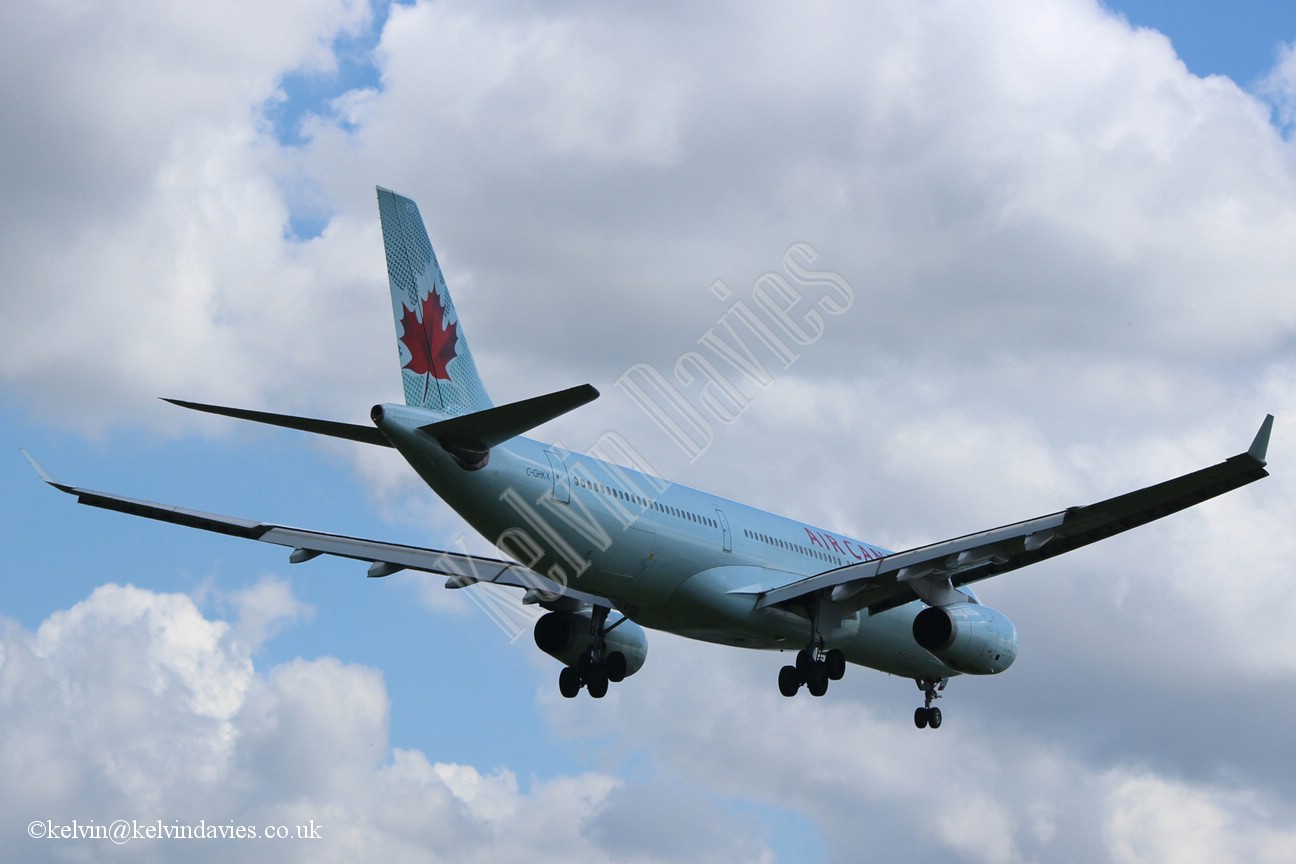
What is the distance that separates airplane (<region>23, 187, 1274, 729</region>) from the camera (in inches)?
1019

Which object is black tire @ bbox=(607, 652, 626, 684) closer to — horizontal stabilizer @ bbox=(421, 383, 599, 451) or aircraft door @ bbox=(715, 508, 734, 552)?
aircraft door @ bbox=(715, 508, 734, 552)

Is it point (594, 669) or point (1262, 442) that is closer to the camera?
point (1262, 442)

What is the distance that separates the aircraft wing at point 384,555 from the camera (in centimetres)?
2886

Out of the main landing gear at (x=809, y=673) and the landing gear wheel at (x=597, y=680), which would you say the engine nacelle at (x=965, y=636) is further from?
the landing gear wheel at (x=597, y=680)

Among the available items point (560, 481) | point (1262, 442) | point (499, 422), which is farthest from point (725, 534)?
point (1262, 442)

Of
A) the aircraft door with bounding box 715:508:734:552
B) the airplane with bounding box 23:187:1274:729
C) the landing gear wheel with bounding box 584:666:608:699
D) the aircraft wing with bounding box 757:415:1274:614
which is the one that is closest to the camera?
the aircraft wing with bounding box 757:415:1274:614

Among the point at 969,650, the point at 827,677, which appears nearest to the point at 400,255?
the point at 827,677

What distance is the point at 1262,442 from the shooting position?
22266 mm

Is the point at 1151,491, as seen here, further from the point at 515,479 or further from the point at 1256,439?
the point at 515,479

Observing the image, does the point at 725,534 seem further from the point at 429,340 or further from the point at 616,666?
the point at 429,340

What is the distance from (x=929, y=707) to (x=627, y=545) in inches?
440

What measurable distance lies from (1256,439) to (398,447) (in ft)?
43.4

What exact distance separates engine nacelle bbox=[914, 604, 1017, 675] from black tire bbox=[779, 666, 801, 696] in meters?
2.77

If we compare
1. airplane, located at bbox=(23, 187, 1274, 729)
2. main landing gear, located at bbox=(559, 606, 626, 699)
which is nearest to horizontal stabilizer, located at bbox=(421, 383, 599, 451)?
airplane, located at bbox=(23, 187, 1274, 729)
